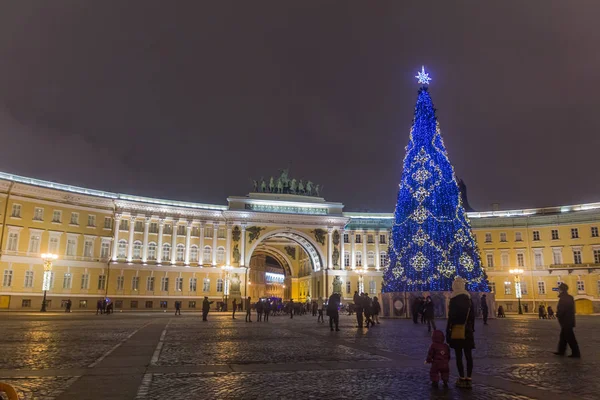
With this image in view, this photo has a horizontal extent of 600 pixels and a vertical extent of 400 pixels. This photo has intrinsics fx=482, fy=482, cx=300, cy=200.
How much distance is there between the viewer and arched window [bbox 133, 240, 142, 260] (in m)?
63.6

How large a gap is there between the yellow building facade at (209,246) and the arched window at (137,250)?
5.0 inches

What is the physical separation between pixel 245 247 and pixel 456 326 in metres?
62.3

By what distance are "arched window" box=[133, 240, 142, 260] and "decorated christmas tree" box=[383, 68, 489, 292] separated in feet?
134

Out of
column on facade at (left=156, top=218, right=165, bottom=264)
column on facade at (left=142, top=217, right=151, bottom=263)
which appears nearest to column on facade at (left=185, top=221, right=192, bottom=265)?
column on facade at (left=156, top=218, right=165, bottom=264)

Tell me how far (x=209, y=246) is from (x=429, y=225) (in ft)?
142

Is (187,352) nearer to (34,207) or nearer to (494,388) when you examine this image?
(494,388)

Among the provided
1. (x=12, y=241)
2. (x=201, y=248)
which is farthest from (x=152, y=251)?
(x=12, y=241)

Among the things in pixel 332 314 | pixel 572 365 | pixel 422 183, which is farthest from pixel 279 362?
pixel 422 183

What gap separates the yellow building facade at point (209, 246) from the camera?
54.3m

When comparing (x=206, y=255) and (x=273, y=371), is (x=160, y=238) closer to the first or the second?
(x=206, y=255)

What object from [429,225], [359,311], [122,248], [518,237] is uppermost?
[518,237]

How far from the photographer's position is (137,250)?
63938 millimetres

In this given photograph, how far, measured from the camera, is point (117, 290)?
200 ft

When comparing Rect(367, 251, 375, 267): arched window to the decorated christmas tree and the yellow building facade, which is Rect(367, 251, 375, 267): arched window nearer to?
the yellow building facade
